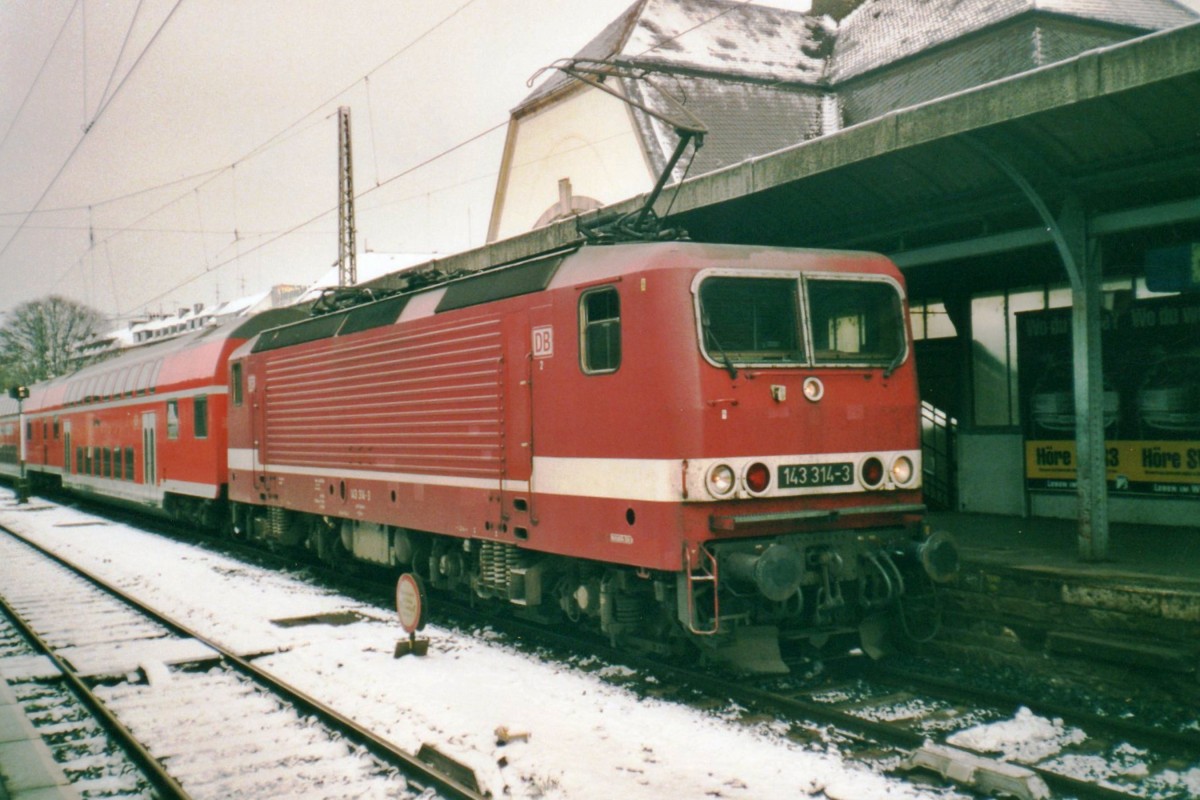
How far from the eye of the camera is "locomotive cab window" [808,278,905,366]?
24.9 ft

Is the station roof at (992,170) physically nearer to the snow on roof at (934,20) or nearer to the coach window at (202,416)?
the coach window at (202,416)

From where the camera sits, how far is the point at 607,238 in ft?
26.8

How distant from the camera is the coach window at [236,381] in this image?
15172 millimetres

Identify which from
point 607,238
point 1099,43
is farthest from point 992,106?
point 1099,43

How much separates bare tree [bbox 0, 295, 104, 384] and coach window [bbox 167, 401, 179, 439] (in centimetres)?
4524

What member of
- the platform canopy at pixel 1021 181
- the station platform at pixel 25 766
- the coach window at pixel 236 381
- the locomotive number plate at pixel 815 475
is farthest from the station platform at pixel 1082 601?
the coach window at pixel 236 381

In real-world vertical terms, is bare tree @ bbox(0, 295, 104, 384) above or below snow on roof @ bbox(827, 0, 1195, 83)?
below

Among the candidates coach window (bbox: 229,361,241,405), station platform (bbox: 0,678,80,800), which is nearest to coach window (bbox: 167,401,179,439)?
coach window (bbox: 229,361,241,405)

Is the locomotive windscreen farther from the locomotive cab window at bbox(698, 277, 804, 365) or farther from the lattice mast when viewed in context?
the lattice mast

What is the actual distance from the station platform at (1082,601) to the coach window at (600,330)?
345 cm

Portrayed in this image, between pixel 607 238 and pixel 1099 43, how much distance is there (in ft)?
81.6

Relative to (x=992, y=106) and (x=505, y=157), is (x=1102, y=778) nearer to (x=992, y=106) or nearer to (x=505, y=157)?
(x=992, y=106)

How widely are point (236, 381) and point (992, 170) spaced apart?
11.0 m

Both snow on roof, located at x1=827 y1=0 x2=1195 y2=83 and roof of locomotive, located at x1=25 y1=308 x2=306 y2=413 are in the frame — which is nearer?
roof of locomotive, located at x1=25 y1=308 x2=306 y2=413
